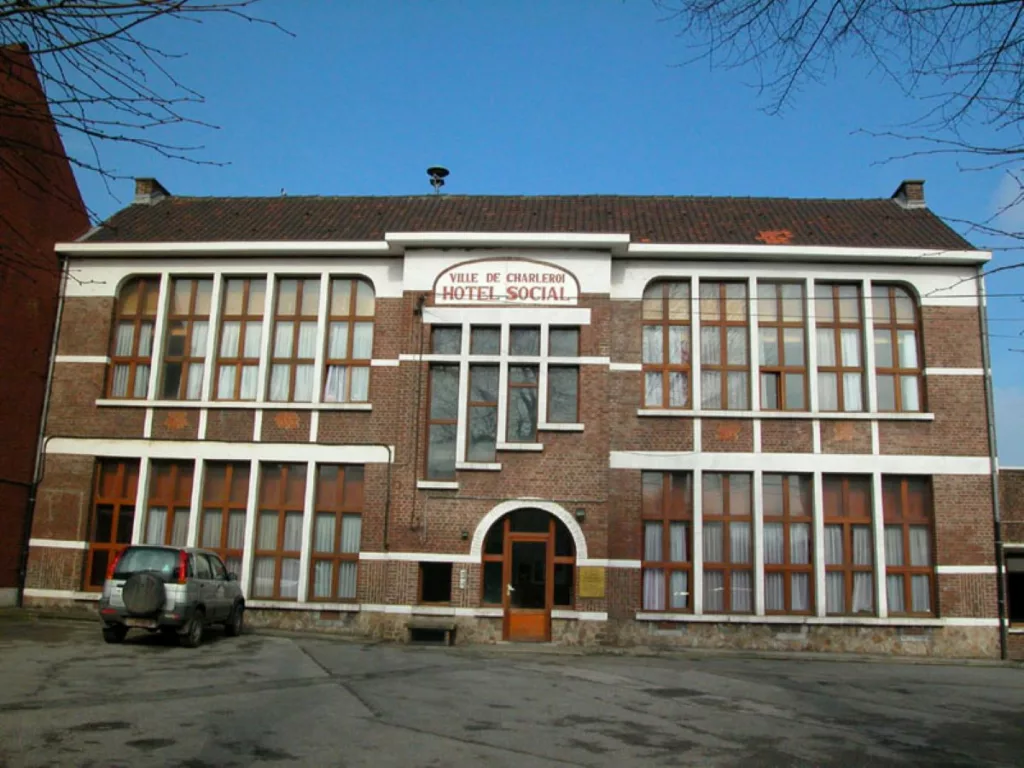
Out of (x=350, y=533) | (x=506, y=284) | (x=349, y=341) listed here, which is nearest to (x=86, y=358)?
(x=349, y=341)

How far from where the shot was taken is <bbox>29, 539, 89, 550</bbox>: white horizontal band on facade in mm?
20406

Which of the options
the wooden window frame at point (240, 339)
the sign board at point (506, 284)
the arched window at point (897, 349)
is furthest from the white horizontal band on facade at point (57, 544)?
the arched window at point (897, 349)

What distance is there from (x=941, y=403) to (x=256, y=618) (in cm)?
1574

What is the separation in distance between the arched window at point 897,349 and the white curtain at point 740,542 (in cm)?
410

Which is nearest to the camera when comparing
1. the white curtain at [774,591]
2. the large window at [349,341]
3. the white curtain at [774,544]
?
the white curtain at [774,591]

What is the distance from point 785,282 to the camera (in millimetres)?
20797

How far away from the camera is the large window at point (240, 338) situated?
69.4 feet

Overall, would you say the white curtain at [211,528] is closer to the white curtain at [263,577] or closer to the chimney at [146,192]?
the white curtain at [263,577]

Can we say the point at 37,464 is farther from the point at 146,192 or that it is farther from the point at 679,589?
the point at 679,589

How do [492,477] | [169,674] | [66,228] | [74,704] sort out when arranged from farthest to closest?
[66,228] < [492,477] < [169,674] < [74,704]

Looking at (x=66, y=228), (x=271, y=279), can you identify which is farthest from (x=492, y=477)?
(x=66, y=228)

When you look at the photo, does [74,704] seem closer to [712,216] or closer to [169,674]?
[169,674]

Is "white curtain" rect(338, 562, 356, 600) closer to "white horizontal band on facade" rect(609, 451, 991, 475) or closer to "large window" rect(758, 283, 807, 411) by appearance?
"white horizontal band on facade" rect(609, 451, 991, 475)

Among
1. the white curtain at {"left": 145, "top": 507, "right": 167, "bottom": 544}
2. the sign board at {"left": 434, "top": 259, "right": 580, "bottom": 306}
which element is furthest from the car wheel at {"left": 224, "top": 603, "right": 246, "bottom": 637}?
the sign board at {"left": 434, "top": 259, "right": 580, "bottom": 306}
